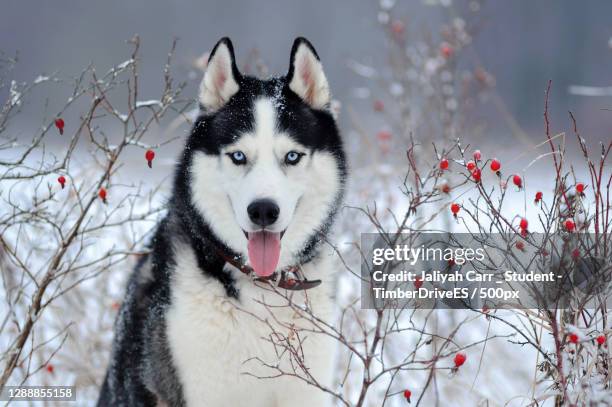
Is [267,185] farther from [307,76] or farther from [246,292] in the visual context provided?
[307,76]

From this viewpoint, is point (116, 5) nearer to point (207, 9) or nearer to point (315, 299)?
point (207, 9)

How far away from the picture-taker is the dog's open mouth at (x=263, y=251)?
8.46ft

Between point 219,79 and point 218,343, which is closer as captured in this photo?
point 218,343

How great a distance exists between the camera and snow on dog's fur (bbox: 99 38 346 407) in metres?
2.54

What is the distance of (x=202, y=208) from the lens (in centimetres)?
273

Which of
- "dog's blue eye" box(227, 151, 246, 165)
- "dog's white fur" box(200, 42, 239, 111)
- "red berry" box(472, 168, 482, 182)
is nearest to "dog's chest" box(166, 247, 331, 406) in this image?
"dog's blue eye" box(227, 151, 246, 165)

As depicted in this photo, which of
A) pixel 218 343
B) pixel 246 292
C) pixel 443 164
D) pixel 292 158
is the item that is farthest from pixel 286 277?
pixel 443 164

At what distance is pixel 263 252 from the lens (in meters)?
2.59

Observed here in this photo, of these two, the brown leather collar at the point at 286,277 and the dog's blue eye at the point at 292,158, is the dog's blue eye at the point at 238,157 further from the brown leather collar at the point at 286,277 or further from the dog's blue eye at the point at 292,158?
the brown leather collar at the point at 286,277

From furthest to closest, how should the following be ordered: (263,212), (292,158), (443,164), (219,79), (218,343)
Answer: (219,79), (292,158), (218,343), (263,212), (443,164)

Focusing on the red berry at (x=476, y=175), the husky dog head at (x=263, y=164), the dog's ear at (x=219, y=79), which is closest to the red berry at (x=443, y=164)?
the red berry at (x=476, y=175)

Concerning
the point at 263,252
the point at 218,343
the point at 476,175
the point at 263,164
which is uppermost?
the point at 263,164

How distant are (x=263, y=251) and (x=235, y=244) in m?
0.18

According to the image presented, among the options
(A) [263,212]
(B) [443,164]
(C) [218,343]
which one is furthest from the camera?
(C) [218,343]
